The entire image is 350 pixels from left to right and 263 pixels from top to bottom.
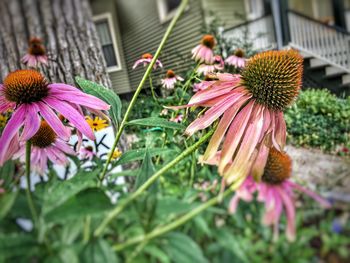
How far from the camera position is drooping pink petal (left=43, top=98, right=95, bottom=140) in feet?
1.06

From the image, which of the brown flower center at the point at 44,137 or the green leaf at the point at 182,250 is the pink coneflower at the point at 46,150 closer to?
the brown flower center at the point at 44,137

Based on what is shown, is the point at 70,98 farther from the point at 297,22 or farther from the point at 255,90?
the point at 297,22

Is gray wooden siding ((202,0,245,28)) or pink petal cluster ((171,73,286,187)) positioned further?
gray wooden siding ((202,0,245,28))

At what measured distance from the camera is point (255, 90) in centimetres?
37

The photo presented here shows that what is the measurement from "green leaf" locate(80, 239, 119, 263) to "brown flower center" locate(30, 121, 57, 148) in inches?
10.2

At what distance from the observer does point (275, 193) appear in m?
0.25

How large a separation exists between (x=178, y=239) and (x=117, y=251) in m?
0.04

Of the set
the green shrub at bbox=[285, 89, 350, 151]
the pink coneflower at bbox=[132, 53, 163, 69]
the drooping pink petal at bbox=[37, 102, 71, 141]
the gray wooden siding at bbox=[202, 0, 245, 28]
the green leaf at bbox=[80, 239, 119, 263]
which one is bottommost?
the green shrub at bbox=[285, 89, 350, 151]

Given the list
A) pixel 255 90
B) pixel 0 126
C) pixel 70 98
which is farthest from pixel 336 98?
pixel 0 126

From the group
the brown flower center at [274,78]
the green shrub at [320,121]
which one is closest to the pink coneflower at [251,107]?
the brown flower center at [274,78]

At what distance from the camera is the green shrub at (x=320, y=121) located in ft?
1.88

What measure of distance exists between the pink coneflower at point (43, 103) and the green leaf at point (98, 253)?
145mm

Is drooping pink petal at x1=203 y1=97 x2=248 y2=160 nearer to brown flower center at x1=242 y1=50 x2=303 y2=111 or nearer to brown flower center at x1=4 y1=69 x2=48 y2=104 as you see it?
brown flower center at x1=242 y1=50 x2=303 y2=111

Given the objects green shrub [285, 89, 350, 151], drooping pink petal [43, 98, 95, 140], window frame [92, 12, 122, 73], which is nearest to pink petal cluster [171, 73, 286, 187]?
drooping pink petal [43, 98, 95, 140]
